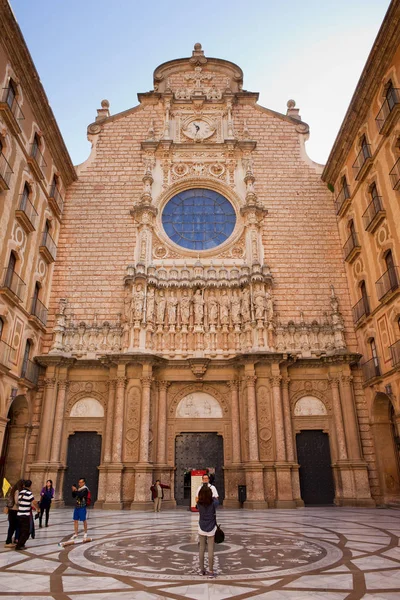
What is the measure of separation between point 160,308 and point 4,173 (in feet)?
27.4

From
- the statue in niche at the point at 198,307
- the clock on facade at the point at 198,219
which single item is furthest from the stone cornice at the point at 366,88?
the statue in niche at the point at 198,307

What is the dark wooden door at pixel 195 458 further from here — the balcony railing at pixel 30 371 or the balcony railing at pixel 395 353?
the balcony railing at pixel 395 353

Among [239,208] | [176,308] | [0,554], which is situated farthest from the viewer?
[239,208]

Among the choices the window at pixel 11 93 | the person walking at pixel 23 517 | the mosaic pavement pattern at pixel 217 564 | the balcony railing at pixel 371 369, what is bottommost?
the mosaic pavement pattern at pixel 217 564

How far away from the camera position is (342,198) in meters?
21.8

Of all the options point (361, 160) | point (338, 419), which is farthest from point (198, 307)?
point (361, 160)

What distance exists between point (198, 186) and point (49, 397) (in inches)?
513

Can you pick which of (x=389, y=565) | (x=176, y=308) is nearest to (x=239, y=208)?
(x=176, y=308)

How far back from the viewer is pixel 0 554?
7730mm

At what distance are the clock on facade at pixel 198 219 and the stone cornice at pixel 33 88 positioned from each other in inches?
222

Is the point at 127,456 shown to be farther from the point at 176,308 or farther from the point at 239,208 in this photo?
the point at 239,208

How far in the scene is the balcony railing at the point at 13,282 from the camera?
16375 mm

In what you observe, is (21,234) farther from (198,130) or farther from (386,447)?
(386,447)

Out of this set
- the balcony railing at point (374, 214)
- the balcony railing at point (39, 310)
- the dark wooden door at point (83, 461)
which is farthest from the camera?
the balcony railing at point (39, 310)
